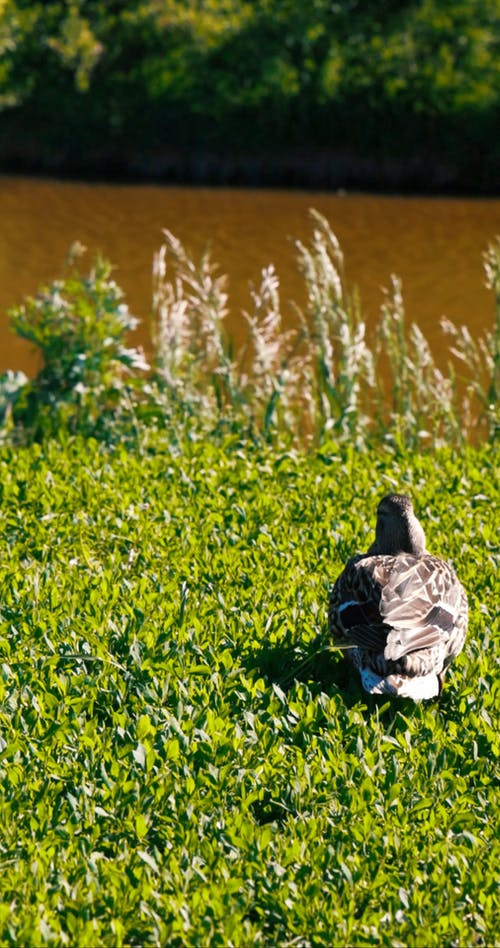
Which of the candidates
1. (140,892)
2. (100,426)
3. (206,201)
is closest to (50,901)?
(140,892)

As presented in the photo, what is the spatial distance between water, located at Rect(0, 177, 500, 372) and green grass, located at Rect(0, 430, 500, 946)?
7.21 metres

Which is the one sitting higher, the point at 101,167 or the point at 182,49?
the point at 182,49

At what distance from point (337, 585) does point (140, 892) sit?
1704mm

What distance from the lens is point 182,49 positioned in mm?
28875

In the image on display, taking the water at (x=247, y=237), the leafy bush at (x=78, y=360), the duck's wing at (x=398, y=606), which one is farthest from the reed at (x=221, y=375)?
the water at (x=247, y=237)

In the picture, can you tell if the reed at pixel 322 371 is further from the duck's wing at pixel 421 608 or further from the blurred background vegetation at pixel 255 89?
the blurred background vegetation at pixel 255 89

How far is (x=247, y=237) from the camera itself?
20.8 meters

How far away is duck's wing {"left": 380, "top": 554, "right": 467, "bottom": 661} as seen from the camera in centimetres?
472

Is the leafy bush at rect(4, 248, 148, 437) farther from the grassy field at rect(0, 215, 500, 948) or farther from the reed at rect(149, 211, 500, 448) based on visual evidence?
the reed at rect(149, 211, 500, 448)

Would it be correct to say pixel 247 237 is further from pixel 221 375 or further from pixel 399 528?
pixel 399 528

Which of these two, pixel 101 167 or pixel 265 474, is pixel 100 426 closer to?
pixel 265 474

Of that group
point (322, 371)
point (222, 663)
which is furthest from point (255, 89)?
point (222, 663)

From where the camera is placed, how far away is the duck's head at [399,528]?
213 inches

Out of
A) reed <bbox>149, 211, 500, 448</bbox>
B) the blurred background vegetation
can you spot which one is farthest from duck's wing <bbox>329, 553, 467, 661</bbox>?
the blurred background vegetation
